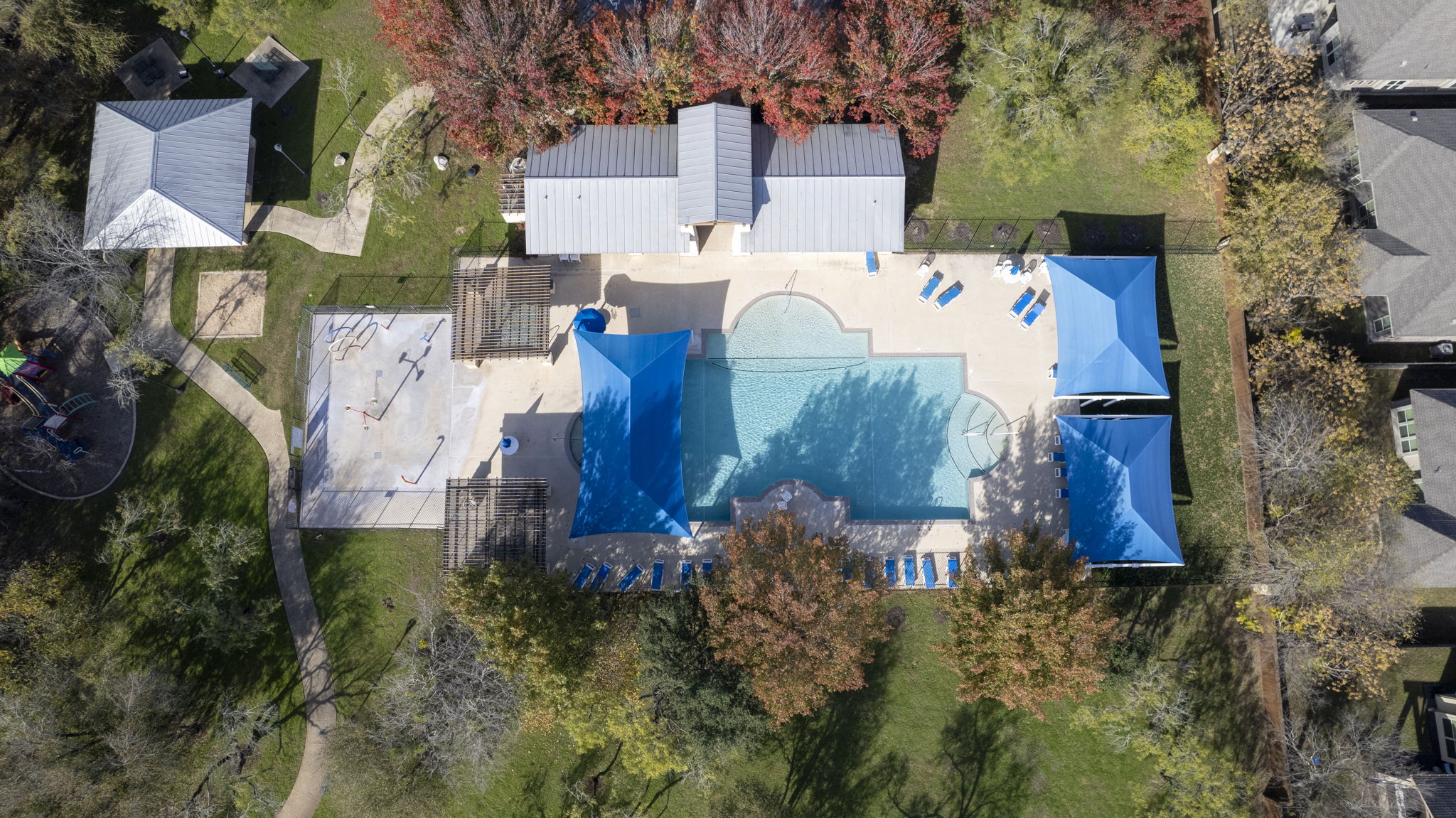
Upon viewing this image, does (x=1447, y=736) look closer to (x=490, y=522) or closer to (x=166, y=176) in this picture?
(x=490, y=522)

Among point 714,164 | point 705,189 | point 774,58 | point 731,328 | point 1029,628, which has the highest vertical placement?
point 774,58

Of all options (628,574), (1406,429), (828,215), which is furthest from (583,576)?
(1406,429)

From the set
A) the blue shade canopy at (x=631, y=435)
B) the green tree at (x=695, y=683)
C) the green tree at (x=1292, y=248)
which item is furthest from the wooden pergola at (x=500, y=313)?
the green tree at (x=1292, y=248)

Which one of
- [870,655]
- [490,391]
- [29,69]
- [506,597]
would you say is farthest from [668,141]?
[29,69]

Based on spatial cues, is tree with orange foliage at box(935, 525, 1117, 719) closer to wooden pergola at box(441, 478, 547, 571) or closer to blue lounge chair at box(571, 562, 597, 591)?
blue lounge chair at box(571, 562, 597, 591)

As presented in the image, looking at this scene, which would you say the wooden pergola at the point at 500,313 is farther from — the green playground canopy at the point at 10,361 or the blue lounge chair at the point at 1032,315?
the blue lounge chair at the point at 1032,315

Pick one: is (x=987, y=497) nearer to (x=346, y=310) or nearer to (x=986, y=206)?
(x=986, y=206)
